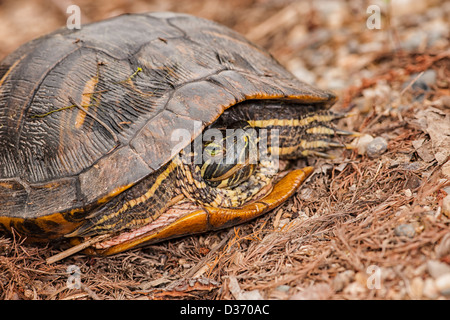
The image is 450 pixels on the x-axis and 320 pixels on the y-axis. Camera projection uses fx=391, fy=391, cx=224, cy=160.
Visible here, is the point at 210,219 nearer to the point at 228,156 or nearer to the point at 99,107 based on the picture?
the point at 228,156

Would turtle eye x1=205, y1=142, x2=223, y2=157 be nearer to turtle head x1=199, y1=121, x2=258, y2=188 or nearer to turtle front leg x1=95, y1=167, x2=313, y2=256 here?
turtle head x1=199, y1=121, x2=258, y2=188

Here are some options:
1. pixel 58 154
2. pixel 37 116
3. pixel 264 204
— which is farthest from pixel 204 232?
pixel 37 116

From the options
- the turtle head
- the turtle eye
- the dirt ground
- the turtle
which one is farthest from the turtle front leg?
the turtle eye

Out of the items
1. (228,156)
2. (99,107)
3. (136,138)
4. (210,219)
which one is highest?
(99,107)

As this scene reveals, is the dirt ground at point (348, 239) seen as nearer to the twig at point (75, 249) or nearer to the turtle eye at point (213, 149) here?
the twig at point (75, 249)

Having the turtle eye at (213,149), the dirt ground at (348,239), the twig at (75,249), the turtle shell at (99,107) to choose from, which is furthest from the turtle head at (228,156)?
the twig at (75,249)

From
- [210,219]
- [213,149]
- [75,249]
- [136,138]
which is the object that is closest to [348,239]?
[210,219]
